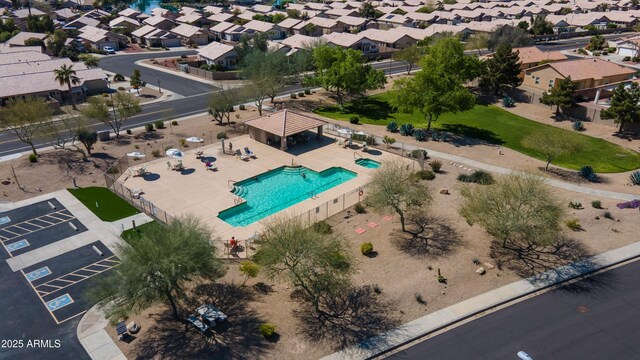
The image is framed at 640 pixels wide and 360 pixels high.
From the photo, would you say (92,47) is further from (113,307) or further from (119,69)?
(113,307)

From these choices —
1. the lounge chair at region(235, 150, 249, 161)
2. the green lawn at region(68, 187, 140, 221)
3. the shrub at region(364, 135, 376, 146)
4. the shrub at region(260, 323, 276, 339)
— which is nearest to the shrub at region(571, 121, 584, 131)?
the shrub at region(364, 135, 376, 146)

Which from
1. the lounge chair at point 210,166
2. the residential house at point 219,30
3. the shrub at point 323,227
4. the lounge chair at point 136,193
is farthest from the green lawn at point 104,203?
the residential house at point 219,30

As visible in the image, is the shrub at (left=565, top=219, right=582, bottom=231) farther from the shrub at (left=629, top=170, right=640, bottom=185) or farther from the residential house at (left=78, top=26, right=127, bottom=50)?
the residential house at (left=78, top=26, right=127, bottom=50)

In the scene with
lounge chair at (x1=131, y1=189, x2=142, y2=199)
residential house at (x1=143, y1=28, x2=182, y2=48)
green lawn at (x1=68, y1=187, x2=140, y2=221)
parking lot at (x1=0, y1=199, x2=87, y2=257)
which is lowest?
parking lot at (x1=0, y1=199, x2=87, y2=257)

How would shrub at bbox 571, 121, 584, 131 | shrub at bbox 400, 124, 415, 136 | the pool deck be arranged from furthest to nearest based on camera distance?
shrub at bbox 571, 121, 584, 131
shrub at bbox 400, 124, 415, 136
the pool deck

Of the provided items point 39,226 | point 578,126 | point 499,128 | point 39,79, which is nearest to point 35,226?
point 39,226

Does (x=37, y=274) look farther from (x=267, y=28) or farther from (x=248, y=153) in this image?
(x=267, y=28)

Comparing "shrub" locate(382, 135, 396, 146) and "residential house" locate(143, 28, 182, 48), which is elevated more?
"residential house" locate(143, 28, 182, 48)
